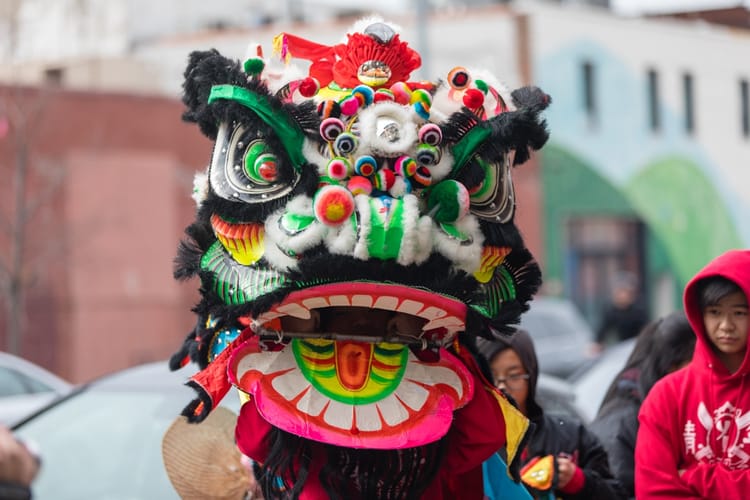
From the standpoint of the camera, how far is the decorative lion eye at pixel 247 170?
3.49 metres

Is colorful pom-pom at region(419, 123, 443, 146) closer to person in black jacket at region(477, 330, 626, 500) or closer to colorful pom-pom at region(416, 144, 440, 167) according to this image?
colorful pom-pom at region(416, 144, 440, 167)

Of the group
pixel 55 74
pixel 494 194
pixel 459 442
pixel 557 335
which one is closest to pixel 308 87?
pixel 494 194

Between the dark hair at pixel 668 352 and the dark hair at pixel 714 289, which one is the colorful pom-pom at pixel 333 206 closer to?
the dark hair at pixel 714 289

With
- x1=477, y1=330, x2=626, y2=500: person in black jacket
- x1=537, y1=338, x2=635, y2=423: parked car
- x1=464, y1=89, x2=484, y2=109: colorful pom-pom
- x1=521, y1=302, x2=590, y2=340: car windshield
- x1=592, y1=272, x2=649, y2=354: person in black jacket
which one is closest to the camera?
x1=464, y1=89, x2=484, y2=109: colorful pom-pom

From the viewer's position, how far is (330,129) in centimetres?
346

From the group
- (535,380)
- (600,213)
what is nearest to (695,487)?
(535,380)

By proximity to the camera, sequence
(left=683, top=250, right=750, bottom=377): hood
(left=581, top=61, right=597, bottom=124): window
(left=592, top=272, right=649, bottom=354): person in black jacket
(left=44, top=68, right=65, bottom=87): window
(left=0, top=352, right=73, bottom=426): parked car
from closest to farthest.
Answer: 1. (left=683, top=250, right=750, bottom=377): hood
2. (left=0, top=352, right=73, bottom=426): parked car
3. (left=592, top=272, right=649, bottom=354): person in black jacket
4. (left=44, top=68, right=65, bottom=87): window
5. (left=581, top=61, right=597, bottom=124): window

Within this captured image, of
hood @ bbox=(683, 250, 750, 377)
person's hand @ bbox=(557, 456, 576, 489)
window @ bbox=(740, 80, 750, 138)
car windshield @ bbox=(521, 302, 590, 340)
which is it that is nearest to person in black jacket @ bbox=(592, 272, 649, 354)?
car windshield @ bbox=(521, 302, 590, 340)

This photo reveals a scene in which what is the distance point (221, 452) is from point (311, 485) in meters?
0.92

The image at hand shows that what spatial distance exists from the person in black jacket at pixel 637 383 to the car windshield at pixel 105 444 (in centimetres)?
164

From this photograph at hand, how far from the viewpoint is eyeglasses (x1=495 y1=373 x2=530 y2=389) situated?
4.82 meters

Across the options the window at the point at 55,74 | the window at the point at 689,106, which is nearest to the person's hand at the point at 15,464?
the window at the point at 55,74

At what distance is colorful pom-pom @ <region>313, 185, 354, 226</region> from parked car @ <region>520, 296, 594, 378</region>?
13096 mm

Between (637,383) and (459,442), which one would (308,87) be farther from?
(637,383)
